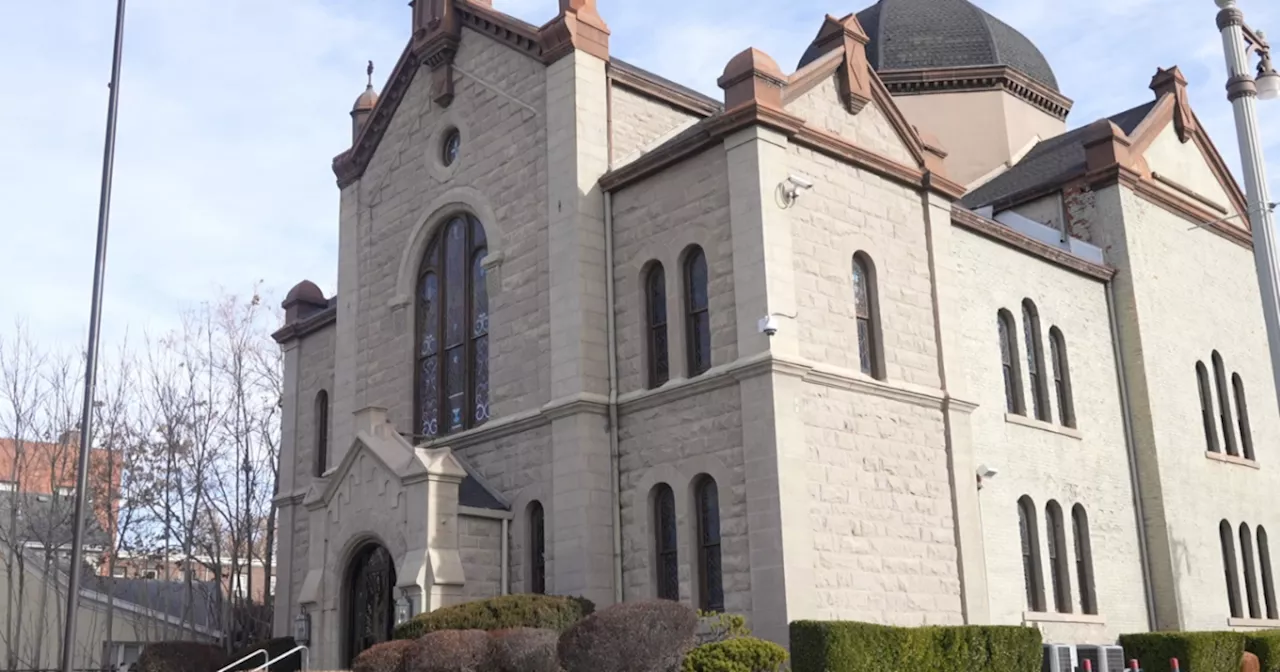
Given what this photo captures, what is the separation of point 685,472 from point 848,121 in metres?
6.96

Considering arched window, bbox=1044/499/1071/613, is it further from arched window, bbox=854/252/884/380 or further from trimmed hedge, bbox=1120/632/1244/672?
arched window, bbox=854/252/884/380

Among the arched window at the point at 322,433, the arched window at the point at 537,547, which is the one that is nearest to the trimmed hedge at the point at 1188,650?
the arched window at the point at 537,547

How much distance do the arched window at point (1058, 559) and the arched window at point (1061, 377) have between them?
6.75 feet

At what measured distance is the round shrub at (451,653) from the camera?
16.7 metres

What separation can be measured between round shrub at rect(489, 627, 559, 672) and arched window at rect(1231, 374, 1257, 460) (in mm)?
19776

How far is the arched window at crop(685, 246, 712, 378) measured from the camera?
20.7 m

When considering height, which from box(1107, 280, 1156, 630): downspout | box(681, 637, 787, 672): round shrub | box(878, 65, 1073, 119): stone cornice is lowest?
box(681, 637, 787, 672): round shrub

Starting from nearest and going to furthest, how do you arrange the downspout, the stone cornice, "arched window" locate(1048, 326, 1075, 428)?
"arched window" locate(1048, 326, 1075, 428)
the downspout
the stone cornice

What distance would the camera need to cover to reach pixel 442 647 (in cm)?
1678

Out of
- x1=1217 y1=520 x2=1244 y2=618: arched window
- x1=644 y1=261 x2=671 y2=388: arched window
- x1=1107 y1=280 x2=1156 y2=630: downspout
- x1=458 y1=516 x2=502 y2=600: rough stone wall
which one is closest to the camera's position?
x1=644 y1=261 x2=671 y2=388: arched window

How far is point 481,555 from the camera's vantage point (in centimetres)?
2180

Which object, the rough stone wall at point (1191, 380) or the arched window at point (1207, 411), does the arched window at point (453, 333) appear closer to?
the rough stone wall at point (1191, 380)

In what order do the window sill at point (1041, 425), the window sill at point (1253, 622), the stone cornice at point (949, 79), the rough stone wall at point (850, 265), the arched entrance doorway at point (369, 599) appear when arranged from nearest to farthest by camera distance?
the rough stone wall at point (850, 265), the arched entrance doorway at point (369, 599), the window sill at point (1041, 425), the window sill at point (1253, 622), the stone cornice at point (949, 79)

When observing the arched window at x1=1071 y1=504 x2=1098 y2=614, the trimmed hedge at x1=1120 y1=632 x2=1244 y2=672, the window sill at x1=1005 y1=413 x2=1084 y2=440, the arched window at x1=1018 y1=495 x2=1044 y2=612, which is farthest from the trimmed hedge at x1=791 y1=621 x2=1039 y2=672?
the window sill at x1=1005 y1=413 x2=1084 y2=440
